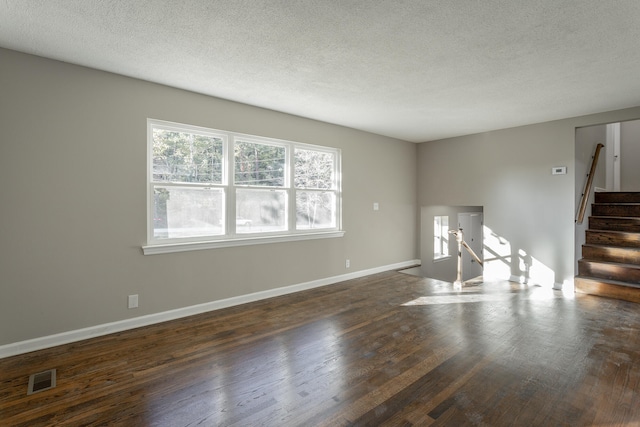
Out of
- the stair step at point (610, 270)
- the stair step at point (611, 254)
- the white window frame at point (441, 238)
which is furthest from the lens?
the white window frame at point (441, 238)

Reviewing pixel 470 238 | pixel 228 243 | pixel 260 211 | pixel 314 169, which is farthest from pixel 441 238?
pixel 228 243

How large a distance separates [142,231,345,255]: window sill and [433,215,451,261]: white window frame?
343 cm

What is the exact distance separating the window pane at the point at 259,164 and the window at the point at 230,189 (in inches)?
0.5

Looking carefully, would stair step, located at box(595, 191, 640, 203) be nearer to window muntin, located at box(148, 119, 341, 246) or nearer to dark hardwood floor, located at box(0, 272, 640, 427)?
dark hardwood floor, located at box(0, 272, 640, 427)

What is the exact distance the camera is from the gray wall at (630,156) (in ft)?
20.9

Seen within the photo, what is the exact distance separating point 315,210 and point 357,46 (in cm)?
279

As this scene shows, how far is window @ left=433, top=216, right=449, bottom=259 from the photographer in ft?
25.1

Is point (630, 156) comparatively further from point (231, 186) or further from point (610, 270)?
point (231, 186)

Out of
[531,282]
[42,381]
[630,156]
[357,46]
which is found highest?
[357,46]

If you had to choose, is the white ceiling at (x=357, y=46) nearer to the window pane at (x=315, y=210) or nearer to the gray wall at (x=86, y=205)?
the gray wall at (x=86, y=205)

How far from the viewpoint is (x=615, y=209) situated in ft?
16.9

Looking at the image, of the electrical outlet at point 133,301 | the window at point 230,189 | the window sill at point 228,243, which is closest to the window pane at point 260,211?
the window at point 230,189

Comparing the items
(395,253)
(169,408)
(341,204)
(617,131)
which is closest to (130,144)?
(169,408)

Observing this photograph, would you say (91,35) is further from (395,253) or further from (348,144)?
(395,253)
